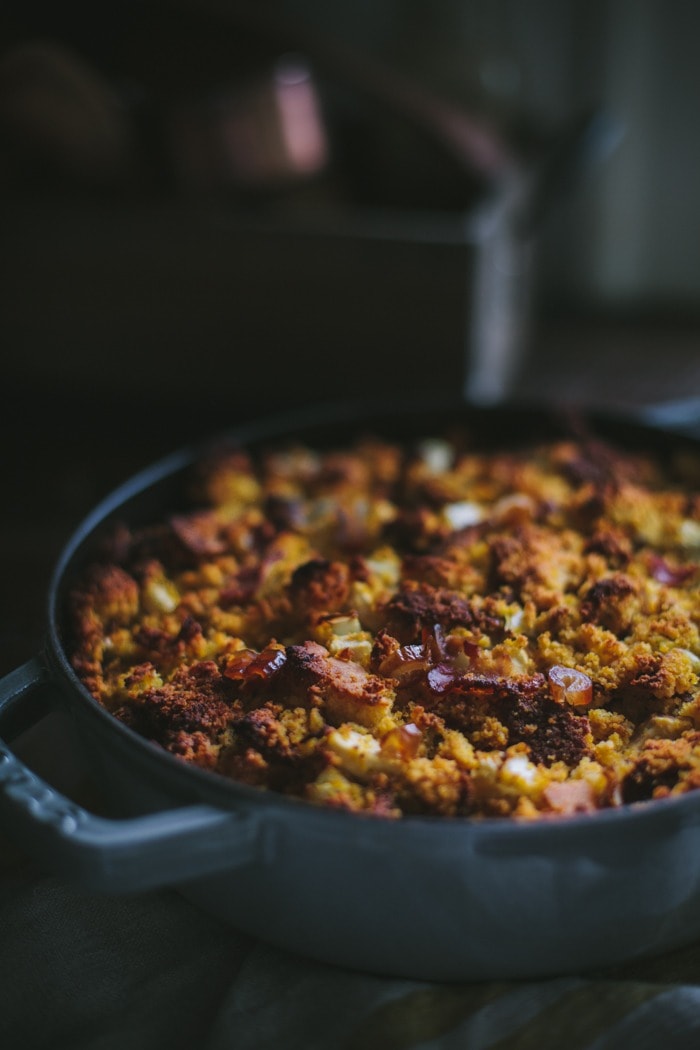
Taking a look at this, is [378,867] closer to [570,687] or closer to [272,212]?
[570,687]

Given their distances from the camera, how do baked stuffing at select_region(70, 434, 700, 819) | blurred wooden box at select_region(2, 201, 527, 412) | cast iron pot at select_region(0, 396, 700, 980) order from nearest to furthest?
cast iron pot at select_region(0, 396, 700, 980)
baked stuffing at select_region(70, 434, 700, 819)
blurred wooden box at select_region(2, 201, 527, 412)

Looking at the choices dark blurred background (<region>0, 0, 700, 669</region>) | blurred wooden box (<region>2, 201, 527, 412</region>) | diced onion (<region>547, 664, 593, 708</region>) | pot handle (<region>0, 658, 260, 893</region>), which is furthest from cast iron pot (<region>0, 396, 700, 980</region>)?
blurred wooden box (<region>2, 201, 527, 412</region>)

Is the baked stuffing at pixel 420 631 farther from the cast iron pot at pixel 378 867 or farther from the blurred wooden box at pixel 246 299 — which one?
the blurred wooden box at pixel 246 299

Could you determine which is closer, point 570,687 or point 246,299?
point 570,687

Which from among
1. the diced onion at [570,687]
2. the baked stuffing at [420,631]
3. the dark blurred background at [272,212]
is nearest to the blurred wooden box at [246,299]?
the dark blurred background at [272,212]

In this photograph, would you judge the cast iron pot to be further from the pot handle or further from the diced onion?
the diced onion

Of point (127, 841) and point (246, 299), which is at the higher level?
point (127, 841)

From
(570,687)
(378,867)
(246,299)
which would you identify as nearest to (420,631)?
(570,687)

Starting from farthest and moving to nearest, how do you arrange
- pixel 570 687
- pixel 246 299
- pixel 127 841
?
pixel 246 299
pixel 570 687
pixel 127 841
